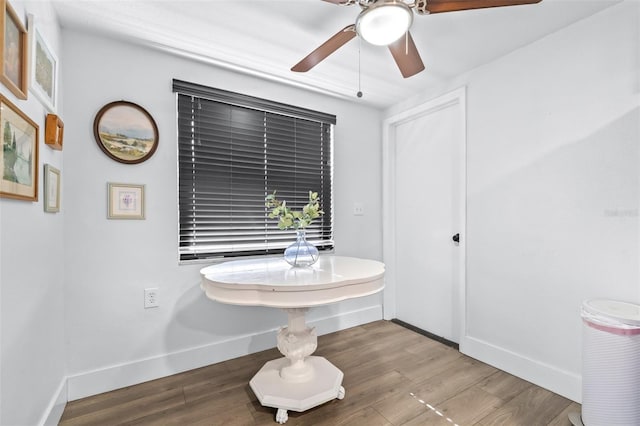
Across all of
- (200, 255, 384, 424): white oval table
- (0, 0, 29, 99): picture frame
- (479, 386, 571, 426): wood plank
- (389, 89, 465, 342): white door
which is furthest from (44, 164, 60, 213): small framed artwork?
(389, 89, 465, 342): white door

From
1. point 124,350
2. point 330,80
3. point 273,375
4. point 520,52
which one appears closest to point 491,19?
point 520,52

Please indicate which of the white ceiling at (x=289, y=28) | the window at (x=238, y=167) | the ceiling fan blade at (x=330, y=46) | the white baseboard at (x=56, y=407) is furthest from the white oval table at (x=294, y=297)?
the white ceiling at (x=289, y=28)

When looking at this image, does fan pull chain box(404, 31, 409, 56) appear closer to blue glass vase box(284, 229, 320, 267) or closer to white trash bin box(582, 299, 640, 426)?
blue glass vase box(284, 229, 320, 267)

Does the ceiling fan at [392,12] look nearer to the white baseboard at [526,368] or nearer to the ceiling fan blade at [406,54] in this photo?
the ceiling fan blade at [406,54]

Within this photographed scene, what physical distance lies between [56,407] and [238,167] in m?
1.78

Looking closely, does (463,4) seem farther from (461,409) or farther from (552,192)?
(461,409)

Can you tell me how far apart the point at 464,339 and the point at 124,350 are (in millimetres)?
2520

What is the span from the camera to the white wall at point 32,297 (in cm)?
104

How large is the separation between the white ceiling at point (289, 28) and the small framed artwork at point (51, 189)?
36.5 inches

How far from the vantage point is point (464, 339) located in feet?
7.75

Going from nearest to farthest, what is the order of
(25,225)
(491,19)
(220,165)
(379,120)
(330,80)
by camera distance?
(25,225) < (491,19) < (220,165) < (330,80) < (379,120)

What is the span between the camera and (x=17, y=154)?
3.62 ft

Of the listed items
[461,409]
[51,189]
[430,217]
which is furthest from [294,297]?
[430,217]

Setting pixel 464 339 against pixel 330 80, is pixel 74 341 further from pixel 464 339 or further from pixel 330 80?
pixel 464 339
